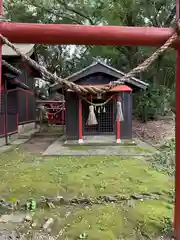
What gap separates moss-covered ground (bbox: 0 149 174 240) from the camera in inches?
127

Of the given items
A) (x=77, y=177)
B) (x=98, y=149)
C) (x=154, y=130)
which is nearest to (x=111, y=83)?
(x=77, y=177)

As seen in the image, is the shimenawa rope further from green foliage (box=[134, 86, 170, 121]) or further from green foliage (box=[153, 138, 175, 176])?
green foliage (box=[134, 86, 170, 121])

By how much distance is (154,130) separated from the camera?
43.9 feet

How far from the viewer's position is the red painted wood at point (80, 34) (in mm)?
2355

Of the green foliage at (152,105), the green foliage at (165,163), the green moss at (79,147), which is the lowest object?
the green moss at (79,147)

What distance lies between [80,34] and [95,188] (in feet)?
10.4

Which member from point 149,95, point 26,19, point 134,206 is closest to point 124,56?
point 149,95

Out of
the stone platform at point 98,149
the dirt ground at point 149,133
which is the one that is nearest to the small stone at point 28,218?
the stone platform at point 98,149

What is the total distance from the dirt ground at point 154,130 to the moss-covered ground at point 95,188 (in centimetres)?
482

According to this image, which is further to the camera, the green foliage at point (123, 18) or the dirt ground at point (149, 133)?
the green foliage at point (123, 18)

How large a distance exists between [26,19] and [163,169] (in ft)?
51.0

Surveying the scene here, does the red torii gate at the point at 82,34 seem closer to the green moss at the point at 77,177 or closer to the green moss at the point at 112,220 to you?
the green moss at the point at 112,220

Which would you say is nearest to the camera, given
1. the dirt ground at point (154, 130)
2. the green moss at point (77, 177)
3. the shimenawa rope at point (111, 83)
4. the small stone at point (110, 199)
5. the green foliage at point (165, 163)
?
the shimenawa rope at point (111, 83)

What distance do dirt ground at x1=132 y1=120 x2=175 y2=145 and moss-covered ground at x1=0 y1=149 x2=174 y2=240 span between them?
4.82 metres
